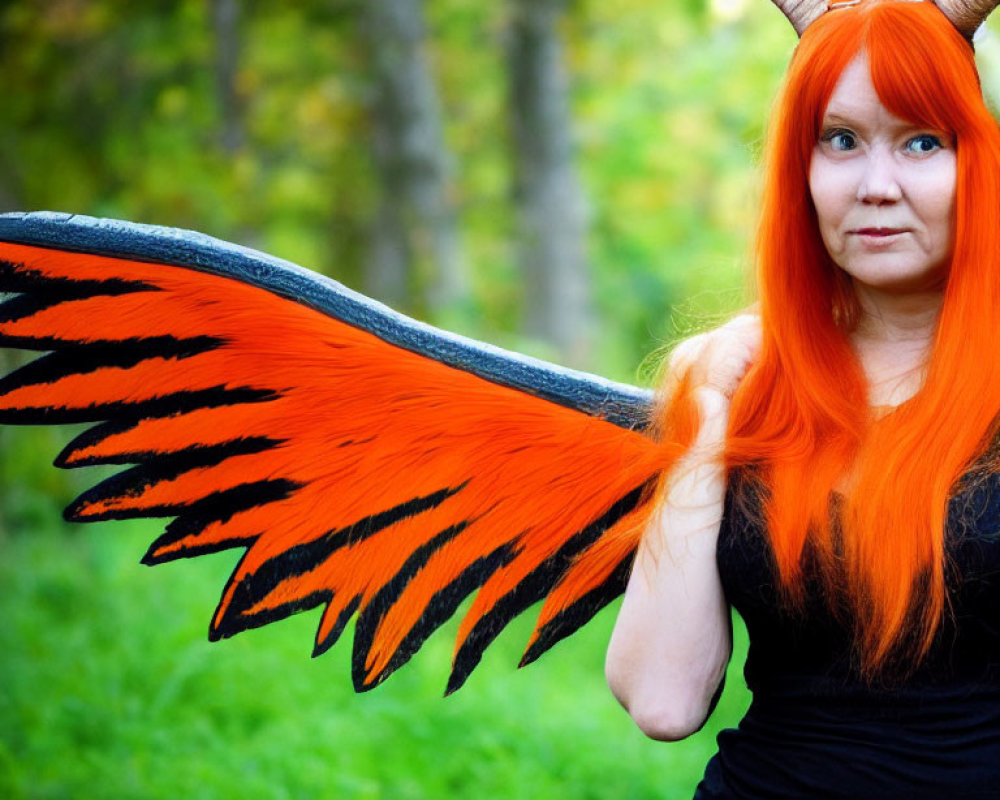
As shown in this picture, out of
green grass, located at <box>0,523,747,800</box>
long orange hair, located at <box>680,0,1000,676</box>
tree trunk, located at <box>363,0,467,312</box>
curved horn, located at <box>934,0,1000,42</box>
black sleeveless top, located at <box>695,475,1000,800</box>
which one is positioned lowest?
green grass, located at <box>0,523,747,800</box>

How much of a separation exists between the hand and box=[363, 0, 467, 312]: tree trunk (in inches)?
277

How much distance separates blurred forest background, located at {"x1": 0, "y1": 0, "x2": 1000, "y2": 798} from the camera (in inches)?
164

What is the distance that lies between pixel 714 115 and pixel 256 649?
7.98 meters

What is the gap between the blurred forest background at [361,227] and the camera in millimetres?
4168

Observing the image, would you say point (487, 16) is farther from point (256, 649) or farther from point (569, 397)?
point (569, 397)

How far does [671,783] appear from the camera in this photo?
13.0ft

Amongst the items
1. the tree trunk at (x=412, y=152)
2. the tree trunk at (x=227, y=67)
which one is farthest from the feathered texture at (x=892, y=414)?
the tree trunk at (x=412, y=152)

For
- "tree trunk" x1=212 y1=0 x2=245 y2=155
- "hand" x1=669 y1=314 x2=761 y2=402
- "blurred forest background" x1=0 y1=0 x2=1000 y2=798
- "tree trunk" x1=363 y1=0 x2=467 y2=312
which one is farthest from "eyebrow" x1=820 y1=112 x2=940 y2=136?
"tree trunk" x1=363 y1=0 x2=467 y2=312

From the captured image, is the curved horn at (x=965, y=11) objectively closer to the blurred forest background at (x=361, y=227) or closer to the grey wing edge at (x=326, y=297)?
the blurred forest background at (x=361, y=227)

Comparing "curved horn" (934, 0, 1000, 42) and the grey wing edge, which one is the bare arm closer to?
the grey wing edge

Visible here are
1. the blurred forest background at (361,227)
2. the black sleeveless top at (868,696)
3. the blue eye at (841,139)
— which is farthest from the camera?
the blurred forest background at (361,227)

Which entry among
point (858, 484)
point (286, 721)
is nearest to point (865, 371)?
point (858, 484)

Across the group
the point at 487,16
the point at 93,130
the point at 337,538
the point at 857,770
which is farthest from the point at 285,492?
the point at 487,16

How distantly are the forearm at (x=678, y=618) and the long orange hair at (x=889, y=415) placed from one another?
9 cm
